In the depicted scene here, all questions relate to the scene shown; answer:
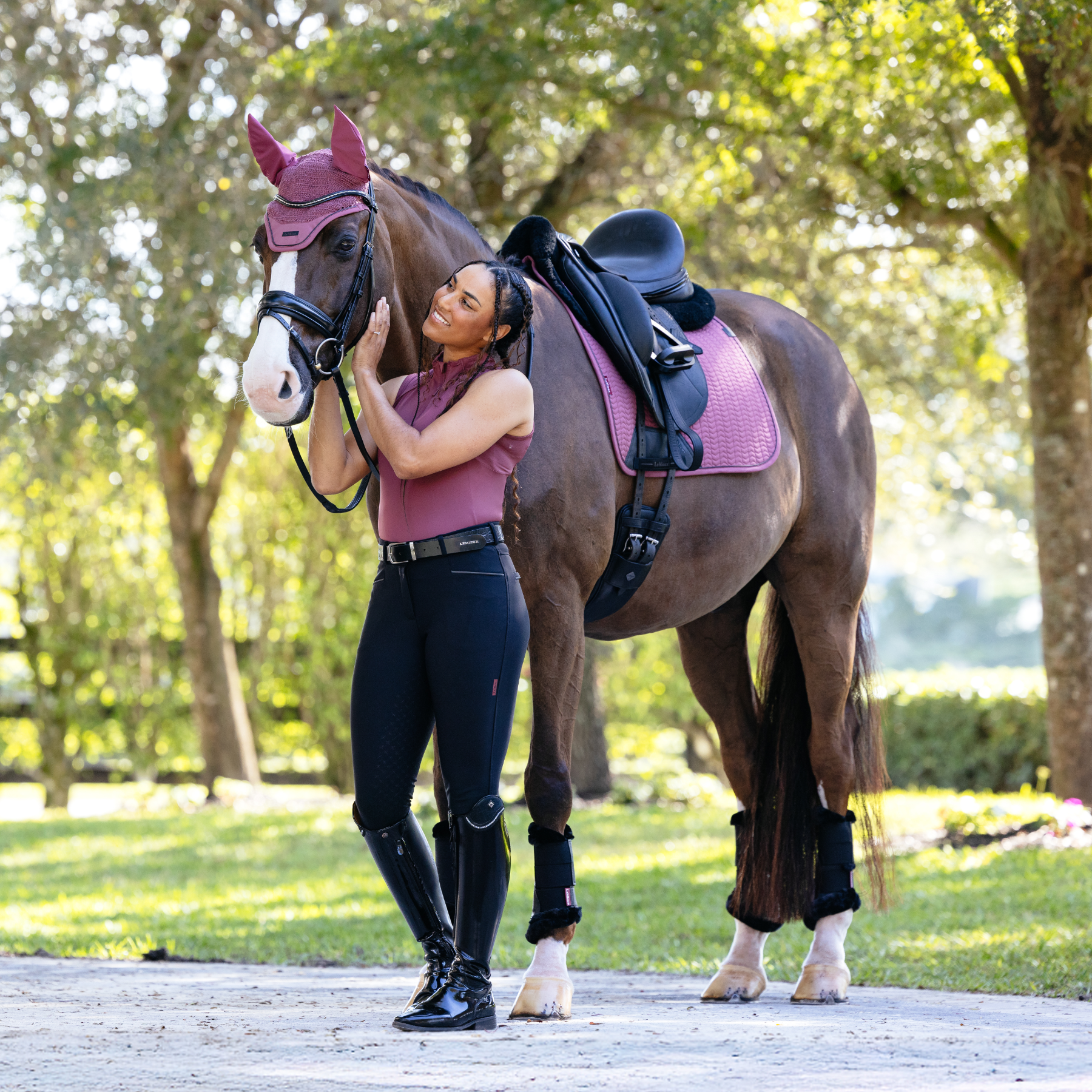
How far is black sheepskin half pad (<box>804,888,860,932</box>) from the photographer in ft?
12.1

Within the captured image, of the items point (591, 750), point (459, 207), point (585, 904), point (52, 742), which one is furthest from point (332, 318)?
point (52, 742)

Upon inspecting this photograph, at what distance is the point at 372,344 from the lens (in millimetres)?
2812

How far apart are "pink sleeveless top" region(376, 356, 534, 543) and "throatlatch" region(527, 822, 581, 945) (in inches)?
31.6

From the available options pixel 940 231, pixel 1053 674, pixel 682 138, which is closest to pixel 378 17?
pixel 682 138

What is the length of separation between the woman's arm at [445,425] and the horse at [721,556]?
0.47 feet

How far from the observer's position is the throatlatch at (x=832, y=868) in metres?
3.68

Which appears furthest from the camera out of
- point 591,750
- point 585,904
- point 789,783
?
point 591,750

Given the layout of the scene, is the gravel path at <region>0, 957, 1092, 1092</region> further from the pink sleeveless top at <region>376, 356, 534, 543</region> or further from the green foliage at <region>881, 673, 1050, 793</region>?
the green foliage at <region>881, 673, 1050, 793</region>

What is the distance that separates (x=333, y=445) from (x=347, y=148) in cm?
68

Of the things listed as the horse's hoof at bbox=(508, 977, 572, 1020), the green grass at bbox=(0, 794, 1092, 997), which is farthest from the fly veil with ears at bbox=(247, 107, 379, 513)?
the green grass at bbox=(0, 794, 1092, 997)

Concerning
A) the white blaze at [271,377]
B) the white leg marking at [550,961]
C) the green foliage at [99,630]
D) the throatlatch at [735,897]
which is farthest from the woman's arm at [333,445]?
the green foliage at [99,630]

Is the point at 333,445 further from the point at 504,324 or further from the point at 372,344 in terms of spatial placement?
the point at 504,324

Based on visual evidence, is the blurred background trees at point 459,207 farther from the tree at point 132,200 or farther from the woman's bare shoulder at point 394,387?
the woman's bare shoulder at point 394,387

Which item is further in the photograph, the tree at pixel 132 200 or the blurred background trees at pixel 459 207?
the tree at pixel 132 200
